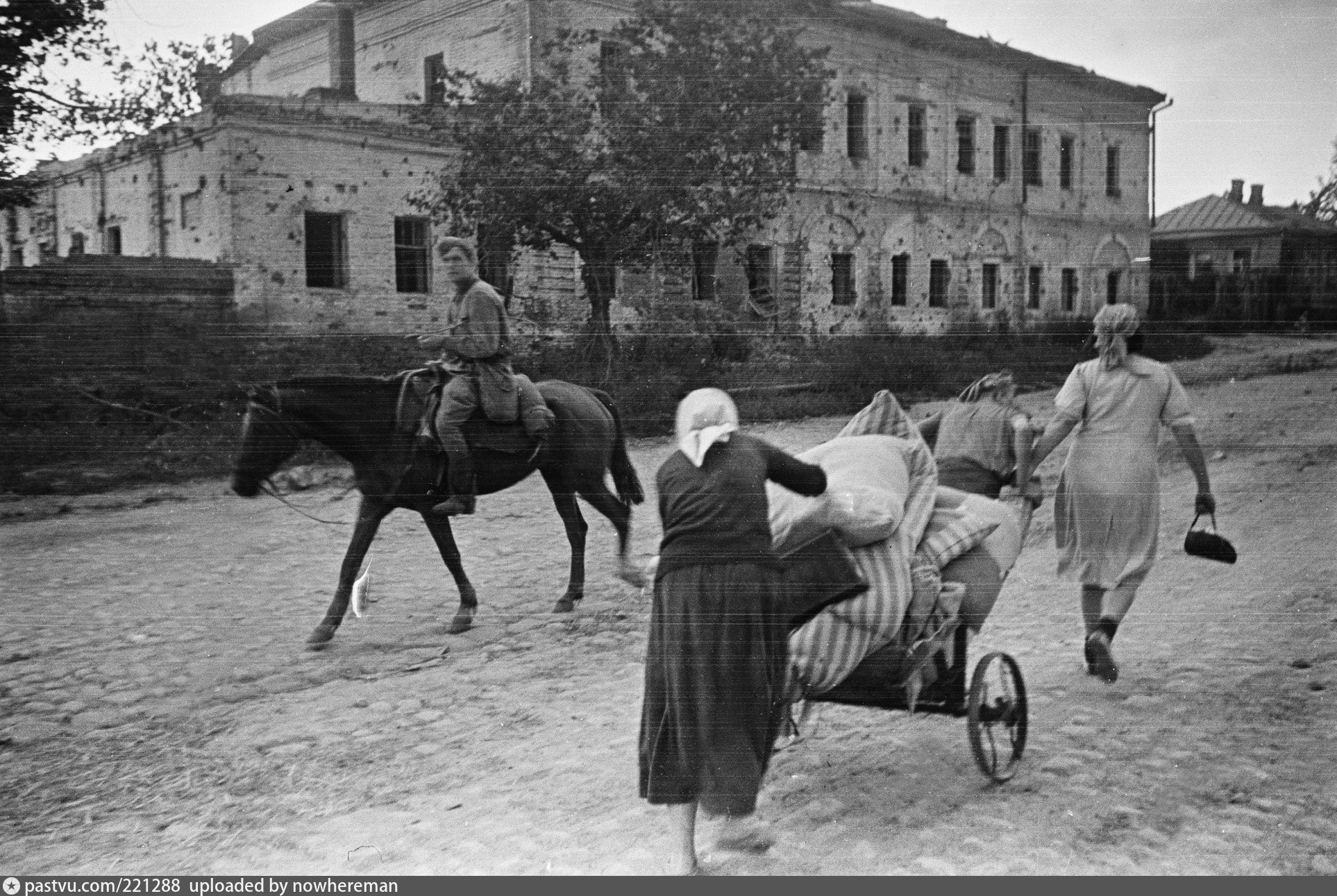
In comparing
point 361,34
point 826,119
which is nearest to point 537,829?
point 826,119

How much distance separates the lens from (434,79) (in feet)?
13.9

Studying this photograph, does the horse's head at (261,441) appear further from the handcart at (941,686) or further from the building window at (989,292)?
the building window at (989,292)

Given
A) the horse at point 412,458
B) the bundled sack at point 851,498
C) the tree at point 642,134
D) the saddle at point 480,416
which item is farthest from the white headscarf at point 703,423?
the saddle at point 480,416

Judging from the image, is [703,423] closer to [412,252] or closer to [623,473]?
[412,252]

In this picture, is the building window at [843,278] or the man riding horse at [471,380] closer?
the building window at [843,278]

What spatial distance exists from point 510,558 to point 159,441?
9.54 ft

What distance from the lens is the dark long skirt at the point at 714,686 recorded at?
266cm

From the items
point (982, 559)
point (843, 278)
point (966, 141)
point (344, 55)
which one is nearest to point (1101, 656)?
point (982, 559)

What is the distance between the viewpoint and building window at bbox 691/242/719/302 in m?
4.12

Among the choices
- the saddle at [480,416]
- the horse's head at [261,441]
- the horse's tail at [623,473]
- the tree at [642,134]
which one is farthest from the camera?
the horse's tail at [623,473]

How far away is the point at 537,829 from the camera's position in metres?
3.03

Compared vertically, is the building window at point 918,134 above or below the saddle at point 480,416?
Result: above

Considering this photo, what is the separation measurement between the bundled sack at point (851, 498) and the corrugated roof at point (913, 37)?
149cm

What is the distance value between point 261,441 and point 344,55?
5.17ft
